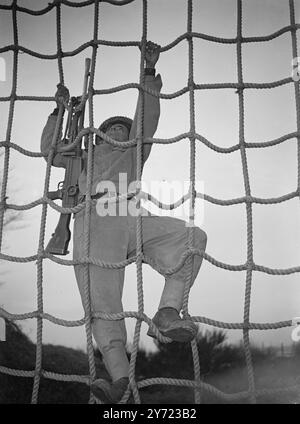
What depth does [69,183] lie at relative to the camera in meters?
1.65

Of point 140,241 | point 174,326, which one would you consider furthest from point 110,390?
point 140,241

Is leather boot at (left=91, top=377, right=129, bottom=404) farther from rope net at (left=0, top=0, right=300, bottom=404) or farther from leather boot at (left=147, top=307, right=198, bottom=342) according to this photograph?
leather boot at (left=147, top=307, right=198, bottom=342)

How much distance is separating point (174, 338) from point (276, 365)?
5.21 m

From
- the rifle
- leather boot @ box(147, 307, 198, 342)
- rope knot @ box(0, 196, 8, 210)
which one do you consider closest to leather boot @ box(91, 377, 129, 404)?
leather boot @ box(147, 307, 198, 342)

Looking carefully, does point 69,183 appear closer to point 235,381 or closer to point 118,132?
point 118,132

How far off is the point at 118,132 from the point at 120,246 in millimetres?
521

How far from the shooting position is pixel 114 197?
4.82ft

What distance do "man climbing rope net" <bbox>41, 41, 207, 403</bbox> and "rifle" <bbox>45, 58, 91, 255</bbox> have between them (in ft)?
0.15

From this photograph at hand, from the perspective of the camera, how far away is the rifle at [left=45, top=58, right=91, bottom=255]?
1.61 m

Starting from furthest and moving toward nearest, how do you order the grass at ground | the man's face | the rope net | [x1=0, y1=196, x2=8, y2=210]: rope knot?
the grass at ground
the man's face
[x1=0, y1=196, x2=8, y2=210]: rope knot
the rope net

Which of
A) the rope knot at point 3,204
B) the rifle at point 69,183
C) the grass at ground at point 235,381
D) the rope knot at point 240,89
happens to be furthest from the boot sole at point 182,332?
the grass at ground at point 235,381

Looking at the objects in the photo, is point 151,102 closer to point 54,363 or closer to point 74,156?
point 74,156
